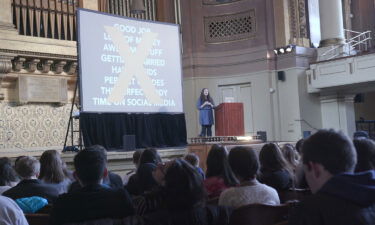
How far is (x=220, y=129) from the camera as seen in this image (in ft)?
33.7

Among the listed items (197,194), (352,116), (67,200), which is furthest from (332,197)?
(352,116)

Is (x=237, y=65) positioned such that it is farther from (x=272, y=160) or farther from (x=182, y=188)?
(x=182, y=188)

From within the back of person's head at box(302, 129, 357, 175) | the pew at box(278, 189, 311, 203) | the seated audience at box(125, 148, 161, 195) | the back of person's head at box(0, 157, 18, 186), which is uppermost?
the back of person's head at box(302, 129, 357, 175)

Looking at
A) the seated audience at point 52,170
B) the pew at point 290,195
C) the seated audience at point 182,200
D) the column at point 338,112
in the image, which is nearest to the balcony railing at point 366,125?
the column at point 338,112

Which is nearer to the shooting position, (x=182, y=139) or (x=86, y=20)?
(x=86, y=20)

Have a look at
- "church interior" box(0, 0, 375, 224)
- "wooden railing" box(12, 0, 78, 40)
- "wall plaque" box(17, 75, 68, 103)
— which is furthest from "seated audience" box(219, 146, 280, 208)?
"wooden railing" box(12, 0, 78, 40)

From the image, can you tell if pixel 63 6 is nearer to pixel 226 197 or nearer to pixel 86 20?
pixel 86 20

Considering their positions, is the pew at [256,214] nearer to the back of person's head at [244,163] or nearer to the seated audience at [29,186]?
the back of person's head at [244,163]

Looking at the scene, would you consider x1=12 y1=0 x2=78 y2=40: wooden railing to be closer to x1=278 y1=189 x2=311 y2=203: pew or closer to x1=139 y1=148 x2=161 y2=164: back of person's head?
x1=139 y1=148 x2=161 y2=164: back of person's head

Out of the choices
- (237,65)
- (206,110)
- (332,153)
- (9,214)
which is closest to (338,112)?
(237,65)

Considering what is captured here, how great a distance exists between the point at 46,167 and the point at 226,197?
A: 1.70 meters

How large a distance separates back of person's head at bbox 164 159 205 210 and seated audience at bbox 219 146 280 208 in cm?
45

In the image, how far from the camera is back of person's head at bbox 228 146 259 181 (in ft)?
9.22

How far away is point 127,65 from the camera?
8.67 metres
